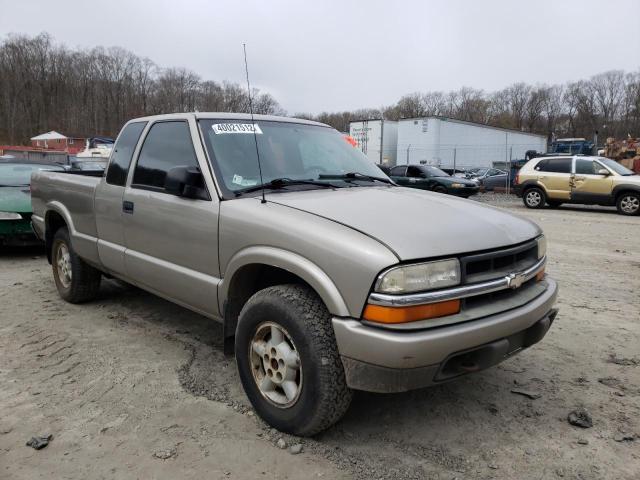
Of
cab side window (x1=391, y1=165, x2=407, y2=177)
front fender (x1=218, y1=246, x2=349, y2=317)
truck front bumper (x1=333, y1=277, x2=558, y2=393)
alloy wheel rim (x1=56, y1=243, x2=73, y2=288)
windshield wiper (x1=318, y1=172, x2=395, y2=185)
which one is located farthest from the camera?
cab side window (x1=391, y1=165, x2=407, y2=177)

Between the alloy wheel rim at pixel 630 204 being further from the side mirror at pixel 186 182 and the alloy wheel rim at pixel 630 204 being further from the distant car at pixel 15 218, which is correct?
the distant car at pixel 15 218

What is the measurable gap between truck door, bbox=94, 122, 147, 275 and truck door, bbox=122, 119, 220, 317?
0.14m

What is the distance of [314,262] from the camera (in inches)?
99.3

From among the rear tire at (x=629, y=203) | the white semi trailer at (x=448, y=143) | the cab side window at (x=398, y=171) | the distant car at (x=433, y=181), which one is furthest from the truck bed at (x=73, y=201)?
the white semi trailer at (x=448, y=143)

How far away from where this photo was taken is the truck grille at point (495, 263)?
98.0 inches

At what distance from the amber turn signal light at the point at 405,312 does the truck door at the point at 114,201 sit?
8.35 ft

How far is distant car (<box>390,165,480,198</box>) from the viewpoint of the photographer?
57.5ft

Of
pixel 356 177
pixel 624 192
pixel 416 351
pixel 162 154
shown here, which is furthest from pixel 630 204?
pixel 416 351

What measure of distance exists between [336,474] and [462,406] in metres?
1.07

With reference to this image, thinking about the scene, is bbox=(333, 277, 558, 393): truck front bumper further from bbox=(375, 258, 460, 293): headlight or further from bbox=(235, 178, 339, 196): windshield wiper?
bbox=(235, 178, 339, 196): windshield wiper

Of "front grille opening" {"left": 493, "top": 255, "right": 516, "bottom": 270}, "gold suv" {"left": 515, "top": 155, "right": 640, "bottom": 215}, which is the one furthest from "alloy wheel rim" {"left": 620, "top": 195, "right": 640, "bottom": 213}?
"front grille opening" {"left": 493, "top": 255, "right": 516, "bottom": 270}

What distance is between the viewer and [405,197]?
3.24 meters

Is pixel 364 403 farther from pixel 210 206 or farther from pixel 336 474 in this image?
pixel 210 206

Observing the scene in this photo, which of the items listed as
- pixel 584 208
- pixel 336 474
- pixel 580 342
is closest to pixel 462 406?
pixel 336 474
